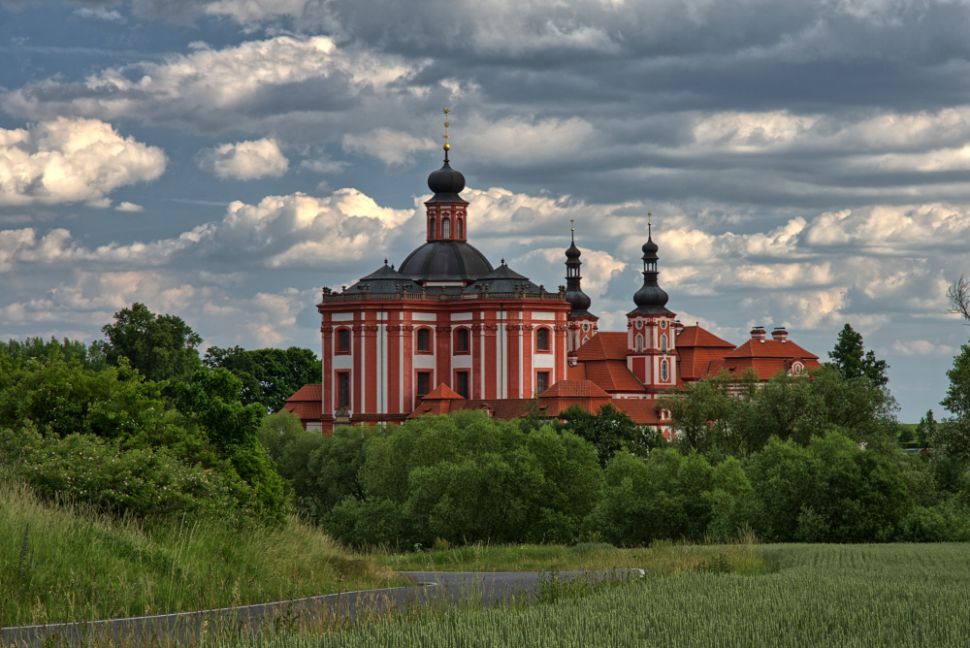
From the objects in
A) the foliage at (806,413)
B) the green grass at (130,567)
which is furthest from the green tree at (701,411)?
the green grass at (130,567)

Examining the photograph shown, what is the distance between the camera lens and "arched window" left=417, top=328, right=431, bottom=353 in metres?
123

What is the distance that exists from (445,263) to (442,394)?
14.0 meters

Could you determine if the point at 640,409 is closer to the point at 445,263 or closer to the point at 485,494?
the point at 445,263

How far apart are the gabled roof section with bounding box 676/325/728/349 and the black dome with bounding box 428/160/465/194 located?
26.4 metres

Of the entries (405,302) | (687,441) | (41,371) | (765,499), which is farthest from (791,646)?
(405,302)

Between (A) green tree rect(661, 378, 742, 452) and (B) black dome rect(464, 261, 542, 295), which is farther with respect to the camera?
(B) black dome rect(464, 261, 542, 295)

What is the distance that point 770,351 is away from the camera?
139 m

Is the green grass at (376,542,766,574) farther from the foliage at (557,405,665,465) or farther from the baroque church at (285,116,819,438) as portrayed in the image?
the baroque church at (285,116,819,438)


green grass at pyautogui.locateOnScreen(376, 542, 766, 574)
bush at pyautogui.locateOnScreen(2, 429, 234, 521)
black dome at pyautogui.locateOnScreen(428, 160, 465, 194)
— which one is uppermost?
black dome at pyautogui.locateOnScreen(428, 160, 465, 194)

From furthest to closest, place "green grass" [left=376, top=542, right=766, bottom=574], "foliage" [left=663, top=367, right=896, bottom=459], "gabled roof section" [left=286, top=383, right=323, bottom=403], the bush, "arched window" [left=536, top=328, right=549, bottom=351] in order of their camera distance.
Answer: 1. "gabled roof section" [left=286, top=383, right=323, bottom=403]
2. "arched window" [left=536, top=328, right=549, bottom=351]
3. "foliage" [left=663, top=367, right=896, bottom=459]
4. "green grass" [left=376, top=542, right=766, bottom=574]
5. the bush

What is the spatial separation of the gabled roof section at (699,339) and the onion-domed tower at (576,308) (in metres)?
8.45

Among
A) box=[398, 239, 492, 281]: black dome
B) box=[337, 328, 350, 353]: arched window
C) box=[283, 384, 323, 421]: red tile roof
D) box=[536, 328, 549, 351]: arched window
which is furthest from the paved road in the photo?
box=[398, 239, 492, 281]: black dome

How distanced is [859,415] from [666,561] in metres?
66.9

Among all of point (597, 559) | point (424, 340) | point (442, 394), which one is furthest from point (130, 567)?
point (424, 340)
